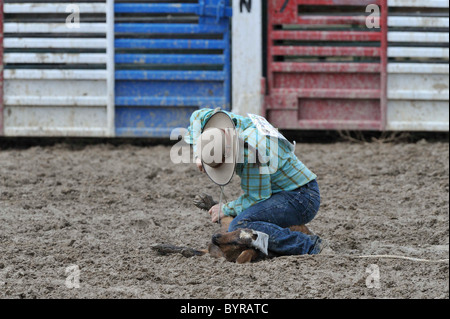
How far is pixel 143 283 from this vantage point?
3453 mm

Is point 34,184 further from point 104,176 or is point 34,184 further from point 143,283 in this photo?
point 143,283

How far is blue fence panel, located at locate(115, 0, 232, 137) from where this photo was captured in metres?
7.46

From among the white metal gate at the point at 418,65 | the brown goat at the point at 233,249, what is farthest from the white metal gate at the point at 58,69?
the brown goat at the point at 233,249

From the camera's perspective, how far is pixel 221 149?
3.61 m

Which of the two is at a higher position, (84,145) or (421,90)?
(421,90)

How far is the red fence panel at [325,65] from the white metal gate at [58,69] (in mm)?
1580

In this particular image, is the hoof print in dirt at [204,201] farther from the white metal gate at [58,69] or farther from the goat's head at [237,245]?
the white metal gate at [58,69]

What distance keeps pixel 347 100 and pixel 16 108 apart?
318cm

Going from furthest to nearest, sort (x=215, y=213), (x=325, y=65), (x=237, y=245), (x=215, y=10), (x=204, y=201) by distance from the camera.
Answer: (x=325, y=65) < (x=215, y=10) < (x=204, y=201) < (x=215, y=213) < (x=237, y=245)

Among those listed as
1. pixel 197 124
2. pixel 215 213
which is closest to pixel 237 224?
pixel 215 213

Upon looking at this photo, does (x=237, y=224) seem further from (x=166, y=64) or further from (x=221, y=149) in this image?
(x=166, y=64)

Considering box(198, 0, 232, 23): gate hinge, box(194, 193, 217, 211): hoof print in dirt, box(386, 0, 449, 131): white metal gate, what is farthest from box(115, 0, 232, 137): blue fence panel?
box(194, 193, 217, 211): hoof print in dirt

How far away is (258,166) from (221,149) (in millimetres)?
248
